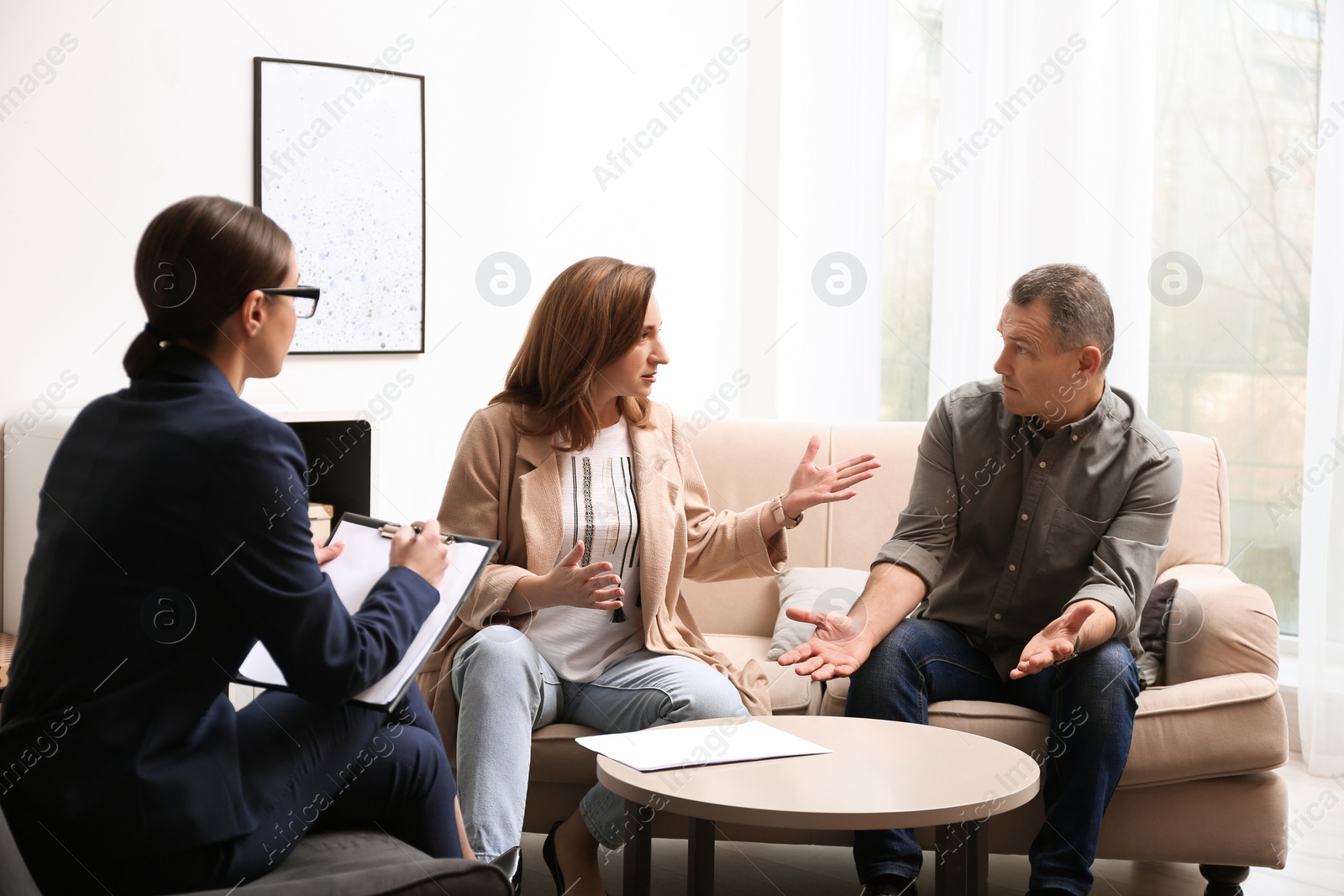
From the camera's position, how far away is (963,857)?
154 centimetres

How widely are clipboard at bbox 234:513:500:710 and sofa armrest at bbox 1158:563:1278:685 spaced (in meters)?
1.35

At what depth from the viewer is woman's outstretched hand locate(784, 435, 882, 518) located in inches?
81.9

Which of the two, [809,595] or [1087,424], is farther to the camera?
[809,595]

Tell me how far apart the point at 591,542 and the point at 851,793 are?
2.49 ft

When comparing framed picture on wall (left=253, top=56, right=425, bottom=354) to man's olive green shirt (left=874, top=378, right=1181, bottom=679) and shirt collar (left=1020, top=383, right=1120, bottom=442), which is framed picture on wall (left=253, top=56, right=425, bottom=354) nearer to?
man's olive green shirt (left=874, top=378, right=1181, bottom=679)

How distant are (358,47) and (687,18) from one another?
1232 millimetres

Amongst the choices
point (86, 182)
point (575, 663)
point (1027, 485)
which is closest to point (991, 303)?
point (1027, 485)

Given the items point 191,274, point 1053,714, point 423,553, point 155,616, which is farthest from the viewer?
point 1053,714

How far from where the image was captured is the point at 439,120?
338 cm

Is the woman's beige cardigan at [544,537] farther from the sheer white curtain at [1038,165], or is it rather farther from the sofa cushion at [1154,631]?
the sheer white curtain at [1038,165]

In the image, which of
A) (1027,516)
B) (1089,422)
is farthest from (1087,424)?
(1027,516)

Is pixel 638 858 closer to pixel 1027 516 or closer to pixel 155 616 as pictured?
pixel 155 616

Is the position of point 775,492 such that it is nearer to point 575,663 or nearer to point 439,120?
point 575,663

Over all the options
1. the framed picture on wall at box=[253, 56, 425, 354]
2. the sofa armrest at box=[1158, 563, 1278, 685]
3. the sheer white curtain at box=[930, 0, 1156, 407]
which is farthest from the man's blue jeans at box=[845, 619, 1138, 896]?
the framed picture on wall at box=[253, 56, 425, 354]
